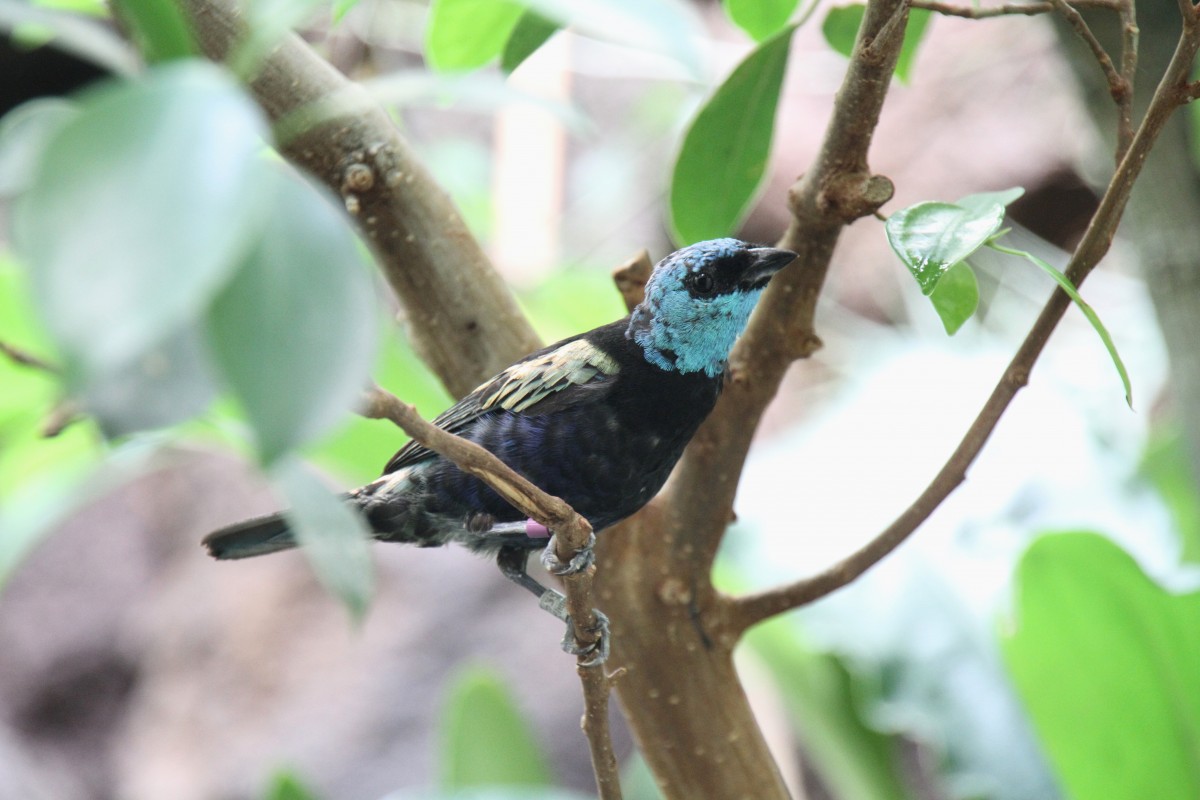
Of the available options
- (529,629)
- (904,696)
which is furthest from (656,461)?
(529,629)

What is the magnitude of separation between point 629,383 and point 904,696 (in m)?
1.39

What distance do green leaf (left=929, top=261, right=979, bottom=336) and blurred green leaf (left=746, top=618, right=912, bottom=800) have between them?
1.67 m

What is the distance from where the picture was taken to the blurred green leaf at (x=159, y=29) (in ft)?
2.16

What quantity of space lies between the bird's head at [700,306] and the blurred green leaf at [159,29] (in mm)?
840

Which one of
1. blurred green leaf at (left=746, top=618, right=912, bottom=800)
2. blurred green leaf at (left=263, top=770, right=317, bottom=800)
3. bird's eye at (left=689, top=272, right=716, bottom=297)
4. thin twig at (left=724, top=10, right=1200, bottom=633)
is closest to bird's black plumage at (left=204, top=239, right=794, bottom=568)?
bird's eye at (left=689, top=272, right=716, bottom=297)

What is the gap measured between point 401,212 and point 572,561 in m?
0.52

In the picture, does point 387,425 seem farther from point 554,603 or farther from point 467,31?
point 467,31

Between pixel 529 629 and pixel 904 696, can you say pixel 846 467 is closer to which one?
pixel 904 696

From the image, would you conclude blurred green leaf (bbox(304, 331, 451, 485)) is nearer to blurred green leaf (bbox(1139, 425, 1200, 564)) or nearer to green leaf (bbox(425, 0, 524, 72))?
green leaf (bbox(425, 0, 524, 72))

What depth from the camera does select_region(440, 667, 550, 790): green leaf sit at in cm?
222

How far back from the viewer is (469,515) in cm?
156

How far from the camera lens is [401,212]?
145 centimetres

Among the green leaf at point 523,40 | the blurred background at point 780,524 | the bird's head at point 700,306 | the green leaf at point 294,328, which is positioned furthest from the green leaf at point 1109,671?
the green leaf at point 294,328

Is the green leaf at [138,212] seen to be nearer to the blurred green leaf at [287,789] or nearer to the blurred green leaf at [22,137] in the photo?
the blurred green leaf at [22,137]
